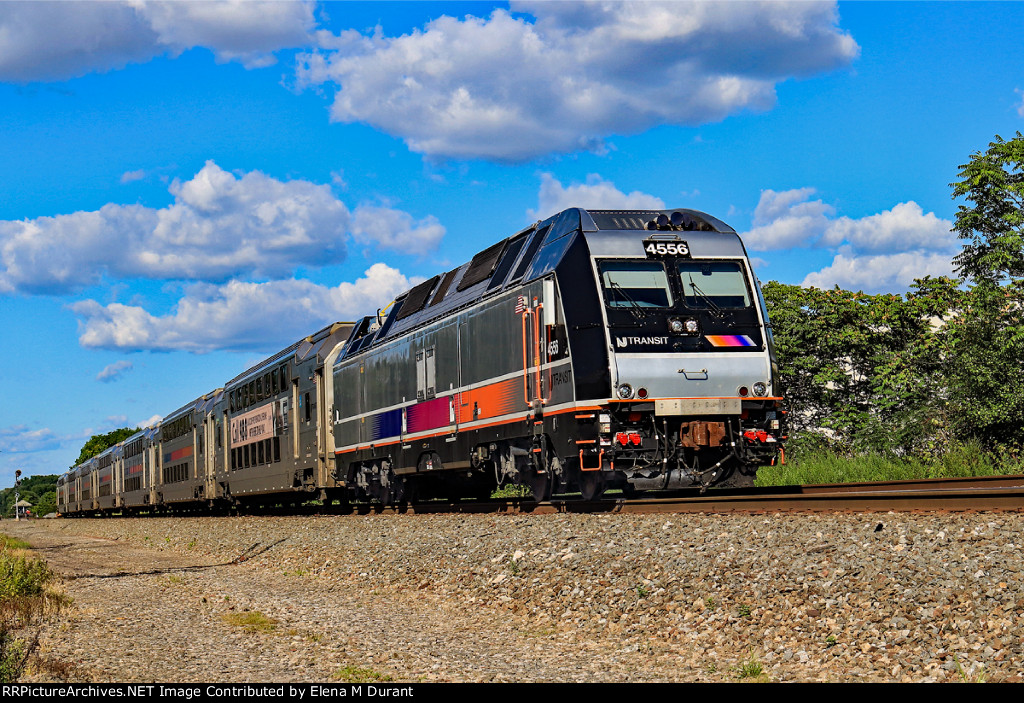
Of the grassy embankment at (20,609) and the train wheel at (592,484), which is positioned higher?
the train wheel at (592,484)

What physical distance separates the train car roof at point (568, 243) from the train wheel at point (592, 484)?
2.95 metres

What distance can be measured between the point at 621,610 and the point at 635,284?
597cm

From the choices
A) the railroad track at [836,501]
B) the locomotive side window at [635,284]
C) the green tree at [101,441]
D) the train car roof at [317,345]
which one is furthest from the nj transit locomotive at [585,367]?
the green tree at [101,441]

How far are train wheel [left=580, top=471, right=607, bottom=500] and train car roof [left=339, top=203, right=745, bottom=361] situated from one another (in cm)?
295

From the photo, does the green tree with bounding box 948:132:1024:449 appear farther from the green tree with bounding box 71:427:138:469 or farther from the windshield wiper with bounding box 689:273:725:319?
the green tree with bounding box 71:427:138:469

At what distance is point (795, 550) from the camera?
30.1 feet

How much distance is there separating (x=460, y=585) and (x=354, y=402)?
448 inches

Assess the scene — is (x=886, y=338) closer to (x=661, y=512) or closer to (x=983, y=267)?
(x=983, y=267)

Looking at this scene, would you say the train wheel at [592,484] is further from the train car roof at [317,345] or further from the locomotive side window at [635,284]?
the train car roof at [317,345]

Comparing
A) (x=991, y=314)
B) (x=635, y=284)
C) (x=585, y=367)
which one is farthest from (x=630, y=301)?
(x=991, y=314)

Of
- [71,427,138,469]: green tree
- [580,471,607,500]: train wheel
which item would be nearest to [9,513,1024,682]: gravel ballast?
[580,471,607,500]: train wheel

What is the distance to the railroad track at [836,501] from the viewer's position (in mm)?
9633

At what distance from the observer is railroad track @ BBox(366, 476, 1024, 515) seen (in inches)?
379

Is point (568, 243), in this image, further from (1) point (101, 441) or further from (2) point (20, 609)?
(1) point (101, 441)
